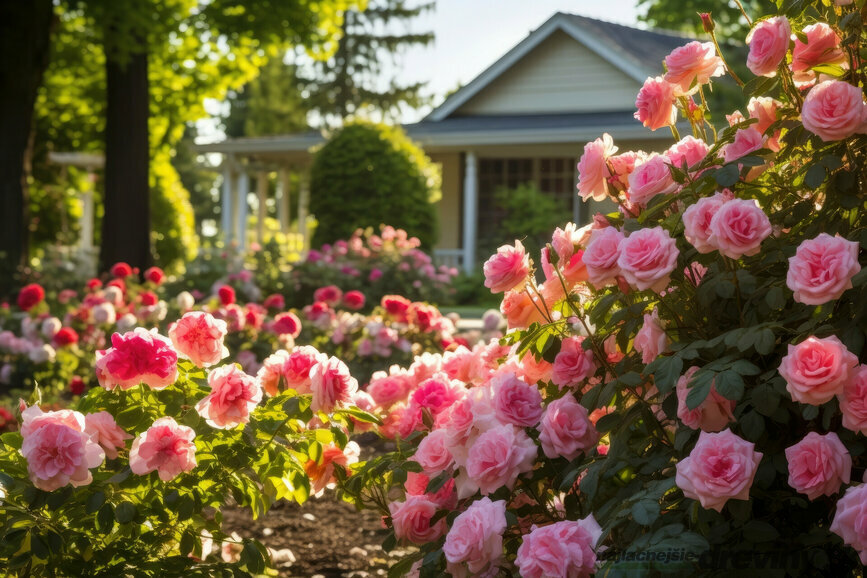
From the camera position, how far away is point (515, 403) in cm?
265

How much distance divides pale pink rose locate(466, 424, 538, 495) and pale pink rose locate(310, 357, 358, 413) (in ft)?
1.33

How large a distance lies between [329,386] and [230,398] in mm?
261

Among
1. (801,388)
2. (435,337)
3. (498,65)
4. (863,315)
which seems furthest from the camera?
(498,65)

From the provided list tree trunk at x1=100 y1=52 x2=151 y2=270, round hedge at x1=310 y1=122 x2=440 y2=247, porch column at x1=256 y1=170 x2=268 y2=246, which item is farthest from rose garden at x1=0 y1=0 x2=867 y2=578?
porch column at x1=256 y1=170 x2=268 y2=246

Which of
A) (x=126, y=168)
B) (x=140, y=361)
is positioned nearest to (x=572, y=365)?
(x=140, y=361)

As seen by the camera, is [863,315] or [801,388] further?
[863,315]

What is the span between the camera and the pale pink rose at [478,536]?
2.35 metres

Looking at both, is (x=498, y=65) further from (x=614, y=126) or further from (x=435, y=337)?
(x=435, y=337)

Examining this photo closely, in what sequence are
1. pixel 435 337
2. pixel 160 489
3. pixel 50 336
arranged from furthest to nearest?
pixel 50 336, pixel 435 337, pixel 160 489

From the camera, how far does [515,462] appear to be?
248 centimetres

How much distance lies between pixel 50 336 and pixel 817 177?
6306mm

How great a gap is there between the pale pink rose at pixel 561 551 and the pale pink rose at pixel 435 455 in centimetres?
44

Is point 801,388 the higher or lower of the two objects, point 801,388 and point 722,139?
the lower

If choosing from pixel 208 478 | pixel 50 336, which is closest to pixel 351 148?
pixel 50 336
